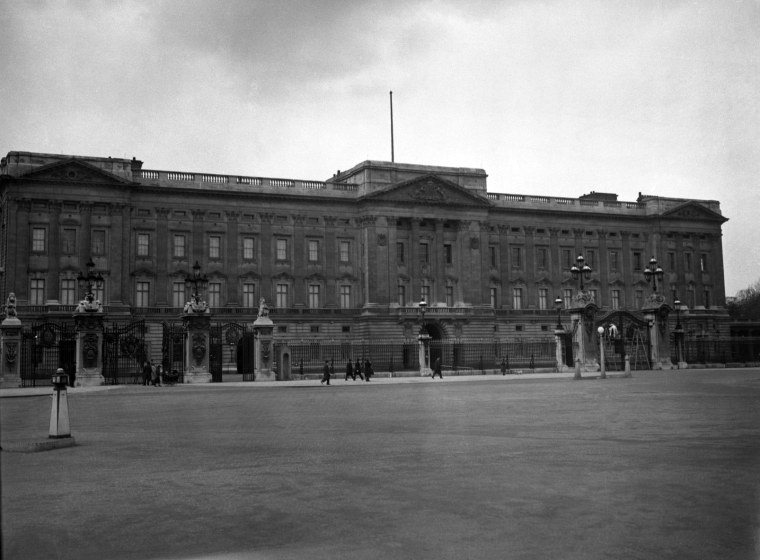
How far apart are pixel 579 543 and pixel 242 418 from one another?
44.5 feet

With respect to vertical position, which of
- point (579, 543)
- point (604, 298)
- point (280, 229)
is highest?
point (280, 229)

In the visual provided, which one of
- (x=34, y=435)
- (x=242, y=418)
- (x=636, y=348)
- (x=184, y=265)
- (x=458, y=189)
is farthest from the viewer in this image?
(x=458, y=189)

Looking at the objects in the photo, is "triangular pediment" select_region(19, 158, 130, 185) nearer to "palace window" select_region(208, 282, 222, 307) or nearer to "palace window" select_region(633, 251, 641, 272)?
"palace window" select_region(208, 282, 222, 307)

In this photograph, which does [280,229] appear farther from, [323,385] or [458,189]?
[323,385]

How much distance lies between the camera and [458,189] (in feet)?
263

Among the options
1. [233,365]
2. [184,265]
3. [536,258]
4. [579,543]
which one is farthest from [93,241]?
[579,543]

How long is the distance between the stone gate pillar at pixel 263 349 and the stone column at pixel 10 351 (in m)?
11.9

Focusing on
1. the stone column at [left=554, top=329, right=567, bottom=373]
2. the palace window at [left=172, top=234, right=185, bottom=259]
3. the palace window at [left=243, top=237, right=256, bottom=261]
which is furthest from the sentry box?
the palace window at [left=243, top=237, right=256, bottom=261]

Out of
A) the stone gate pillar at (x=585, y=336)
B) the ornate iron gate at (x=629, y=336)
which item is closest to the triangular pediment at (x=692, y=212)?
the ornate iron gate at (x=629, y=336)

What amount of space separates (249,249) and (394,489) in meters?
67.2

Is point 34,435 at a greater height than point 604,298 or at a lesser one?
lesser

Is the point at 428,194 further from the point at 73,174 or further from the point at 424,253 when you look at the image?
the point at 73,174

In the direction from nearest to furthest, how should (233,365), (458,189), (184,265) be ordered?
(233,365)
(184,265)
(458,189)

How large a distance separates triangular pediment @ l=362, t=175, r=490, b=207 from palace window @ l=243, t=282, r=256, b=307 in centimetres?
1282
